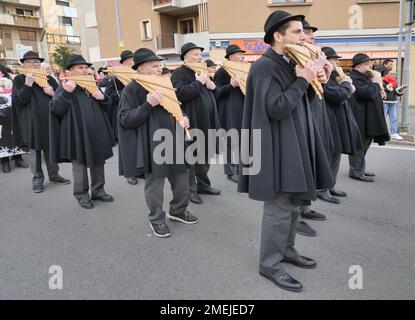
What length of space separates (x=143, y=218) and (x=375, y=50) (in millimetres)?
18066

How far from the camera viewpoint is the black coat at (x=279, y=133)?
264cm

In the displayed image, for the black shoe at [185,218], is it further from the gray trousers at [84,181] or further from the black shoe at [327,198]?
the black shoe at [327,198]

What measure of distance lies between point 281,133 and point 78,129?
10.3 ft

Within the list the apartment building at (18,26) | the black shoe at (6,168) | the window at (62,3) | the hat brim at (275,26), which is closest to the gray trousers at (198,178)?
the hat brim at (275,26)

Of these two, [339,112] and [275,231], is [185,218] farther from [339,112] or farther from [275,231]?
[339,112]

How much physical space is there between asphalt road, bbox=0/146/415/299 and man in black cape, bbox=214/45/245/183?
848 millimetres

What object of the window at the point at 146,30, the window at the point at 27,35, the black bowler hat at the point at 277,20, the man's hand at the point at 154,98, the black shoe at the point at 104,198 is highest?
the window at the point at 27,35

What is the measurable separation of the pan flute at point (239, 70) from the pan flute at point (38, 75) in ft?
9.33

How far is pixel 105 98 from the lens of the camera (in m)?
5.09

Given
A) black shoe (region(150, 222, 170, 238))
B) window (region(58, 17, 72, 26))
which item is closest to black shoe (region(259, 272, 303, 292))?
black shoe (region(150, 222, 170, 238))

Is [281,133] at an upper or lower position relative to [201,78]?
lower

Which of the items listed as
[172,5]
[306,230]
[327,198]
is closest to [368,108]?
[327,198]

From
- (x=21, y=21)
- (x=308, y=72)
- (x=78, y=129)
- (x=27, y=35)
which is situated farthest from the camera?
(x=27, y=35)

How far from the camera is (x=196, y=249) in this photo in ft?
12.2
